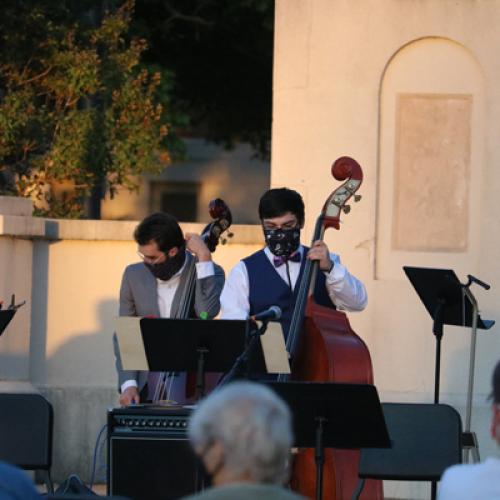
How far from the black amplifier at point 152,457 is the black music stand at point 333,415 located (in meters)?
0.59

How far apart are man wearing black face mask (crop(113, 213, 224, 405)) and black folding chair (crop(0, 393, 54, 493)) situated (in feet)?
1.41

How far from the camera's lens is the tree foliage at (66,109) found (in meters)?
11.4

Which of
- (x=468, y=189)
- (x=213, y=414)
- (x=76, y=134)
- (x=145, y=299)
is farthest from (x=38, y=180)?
(x=213, y=414)

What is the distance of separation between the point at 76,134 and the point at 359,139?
9.44 feet

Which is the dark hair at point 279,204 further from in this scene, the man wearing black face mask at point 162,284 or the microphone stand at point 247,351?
the microphone stand at point 247,351

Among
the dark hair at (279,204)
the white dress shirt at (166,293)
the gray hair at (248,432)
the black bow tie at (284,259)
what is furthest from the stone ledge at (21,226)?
the gray hair at (248,432)

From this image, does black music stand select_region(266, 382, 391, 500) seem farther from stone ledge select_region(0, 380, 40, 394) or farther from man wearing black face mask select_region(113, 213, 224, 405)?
stone ledge select_region(0, 380, 40, 394)

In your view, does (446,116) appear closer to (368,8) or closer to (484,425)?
(368,8)

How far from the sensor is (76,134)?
450 inches

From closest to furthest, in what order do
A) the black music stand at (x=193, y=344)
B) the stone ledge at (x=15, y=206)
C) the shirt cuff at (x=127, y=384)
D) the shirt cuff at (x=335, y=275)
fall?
the black music stand at (x=193, y=344)
the shirt cuff at (x=335, y=275)
the shirt cuff at (x=127, y=384)
the stone ledge at (x=15, y=206)

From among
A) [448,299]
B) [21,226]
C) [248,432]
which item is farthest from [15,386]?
[248,432]

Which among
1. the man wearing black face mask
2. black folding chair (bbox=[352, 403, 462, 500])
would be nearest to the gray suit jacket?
the man wearing black face mask

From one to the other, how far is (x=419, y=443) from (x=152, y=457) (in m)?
1.52

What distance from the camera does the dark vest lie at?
22.4 feet
